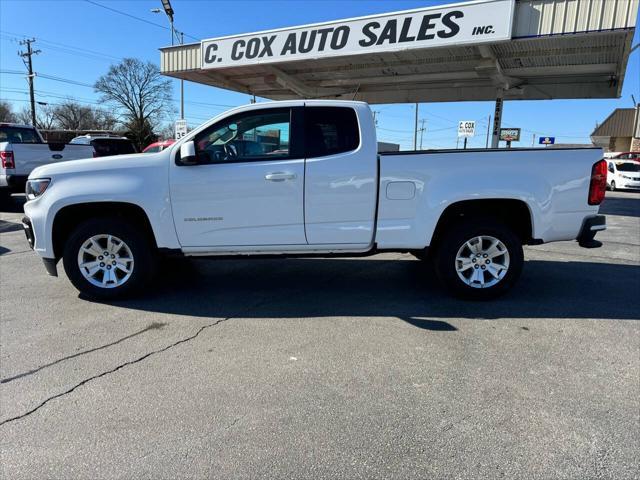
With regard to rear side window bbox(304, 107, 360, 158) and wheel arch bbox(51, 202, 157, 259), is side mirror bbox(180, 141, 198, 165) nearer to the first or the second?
wheel arch bbox(51, 202, 157, 259)

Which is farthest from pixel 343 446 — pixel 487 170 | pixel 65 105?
pixel 65 105

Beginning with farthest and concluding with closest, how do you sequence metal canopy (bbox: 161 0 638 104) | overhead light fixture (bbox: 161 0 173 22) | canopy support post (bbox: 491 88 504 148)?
overhead light fixture (bbox: 161 0 173 22) < canopy support post (bbox: 491 88 504 148) < metal canopy (bbox: 161 0 638 104)

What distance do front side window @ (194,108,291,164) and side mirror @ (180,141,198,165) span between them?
19cm

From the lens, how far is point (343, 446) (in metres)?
2.47

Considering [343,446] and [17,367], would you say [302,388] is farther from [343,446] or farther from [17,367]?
[17,367]

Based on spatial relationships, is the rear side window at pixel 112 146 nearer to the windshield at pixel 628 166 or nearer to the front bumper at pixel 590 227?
the front bumper at pixel 590 227

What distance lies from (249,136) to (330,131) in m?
0.87

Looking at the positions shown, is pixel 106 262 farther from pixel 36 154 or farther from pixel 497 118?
pixel 497 118

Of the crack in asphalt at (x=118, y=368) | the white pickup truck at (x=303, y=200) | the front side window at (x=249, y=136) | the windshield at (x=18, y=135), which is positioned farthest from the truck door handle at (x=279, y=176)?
the windshield at (x=18, y=135)

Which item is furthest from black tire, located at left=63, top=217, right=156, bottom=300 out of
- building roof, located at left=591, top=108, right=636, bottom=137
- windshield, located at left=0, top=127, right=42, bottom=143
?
building roof, located at left=591, top=108, right=636, bottom=137

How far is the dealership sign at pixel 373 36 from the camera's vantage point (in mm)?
9695

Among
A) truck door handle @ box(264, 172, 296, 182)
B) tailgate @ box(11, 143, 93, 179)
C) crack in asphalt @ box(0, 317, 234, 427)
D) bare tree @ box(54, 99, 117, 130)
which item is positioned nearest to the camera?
crack in asphalt @ box(0, 317, 234, 427)

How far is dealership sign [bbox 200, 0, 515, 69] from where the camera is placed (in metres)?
9.70

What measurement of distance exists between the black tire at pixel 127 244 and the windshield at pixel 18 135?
10.4m
